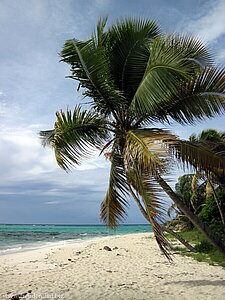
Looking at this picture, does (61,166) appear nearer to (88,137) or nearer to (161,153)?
(88,137)

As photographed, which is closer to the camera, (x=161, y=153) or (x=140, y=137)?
(x=161, y=153)

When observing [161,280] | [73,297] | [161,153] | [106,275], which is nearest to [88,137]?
[161,153]

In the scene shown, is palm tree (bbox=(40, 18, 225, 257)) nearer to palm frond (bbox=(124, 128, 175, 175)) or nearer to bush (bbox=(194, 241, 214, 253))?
palm frond (bbox=(124, 128, 175, 175))

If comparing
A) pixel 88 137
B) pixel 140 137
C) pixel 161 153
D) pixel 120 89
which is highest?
pixel 120 89

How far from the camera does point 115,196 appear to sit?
756 cm

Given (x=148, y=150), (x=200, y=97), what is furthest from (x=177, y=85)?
(x=148, y=150)

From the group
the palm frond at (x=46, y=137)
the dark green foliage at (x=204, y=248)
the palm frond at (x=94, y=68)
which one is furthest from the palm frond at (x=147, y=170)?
the dark green foliage at (x=204, y=248)

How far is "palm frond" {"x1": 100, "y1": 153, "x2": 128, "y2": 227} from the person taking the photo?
24.2 feet

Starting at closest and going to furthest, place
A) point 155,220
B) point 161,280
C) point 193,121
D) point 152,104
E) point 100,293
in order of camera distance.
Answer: point 155,220, point 152,104, point 193,121, point 100,293, point 161,280

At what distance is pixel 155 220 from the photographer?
18.3 ft

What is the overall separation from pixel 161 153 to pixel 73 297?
448cm

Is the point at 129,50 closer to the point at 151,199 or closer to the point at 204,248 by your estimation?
the point at 151,199

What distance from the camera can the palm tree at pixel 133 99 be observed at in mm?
5945

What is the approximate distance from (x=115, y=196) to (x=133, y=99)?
218cm
